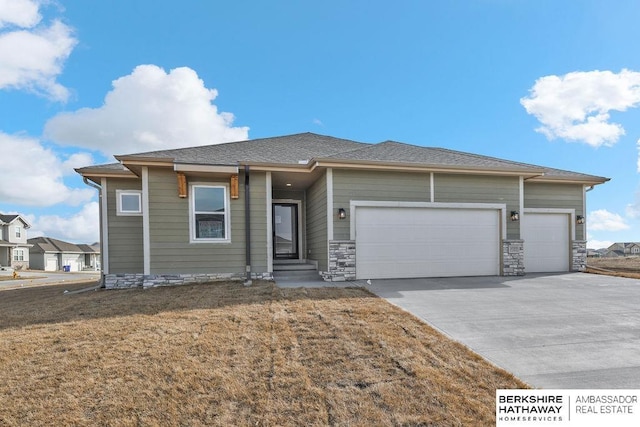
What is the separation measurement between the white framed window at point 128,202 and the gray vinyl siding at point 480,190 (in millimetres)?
8185

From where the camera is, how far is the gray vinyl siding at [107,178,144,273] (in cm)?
834

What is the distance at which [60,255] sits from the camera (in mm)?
34094

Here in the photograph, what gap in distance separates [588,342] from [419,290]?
306 centimetres

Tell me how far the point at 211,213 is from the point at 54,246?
36982 mm

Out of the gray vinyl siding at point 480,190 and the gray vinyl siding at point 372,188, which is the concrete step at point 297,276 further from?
the gray vinyl siding at point 480,190

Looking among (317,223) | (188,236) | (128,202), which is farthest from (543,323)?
(128,202)

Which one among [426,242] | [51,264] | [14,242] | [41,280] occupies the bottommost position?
[51,264]

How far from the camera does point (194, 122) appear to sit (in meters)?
12.8

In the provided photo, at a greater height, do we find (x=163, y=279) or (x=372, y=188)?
(x=372, y=188)

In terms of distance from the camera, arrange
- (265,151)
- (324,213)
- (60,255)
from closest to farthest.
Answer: (324,213) < (265,151) < (60,255)

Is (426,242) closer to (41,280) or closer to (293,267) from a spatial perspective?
(293,267)

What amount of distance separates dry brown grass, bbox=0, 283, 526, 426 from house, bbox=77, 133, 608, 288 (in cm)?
310

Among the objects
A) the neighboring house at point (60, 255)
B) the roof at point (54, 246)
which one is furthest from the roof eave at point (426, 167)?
the roof at point (54, 246)

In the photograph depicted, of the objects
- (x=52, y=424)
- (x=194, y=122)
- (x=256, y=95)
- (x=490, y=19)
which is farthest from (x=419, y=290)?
(x=194, y=122)
